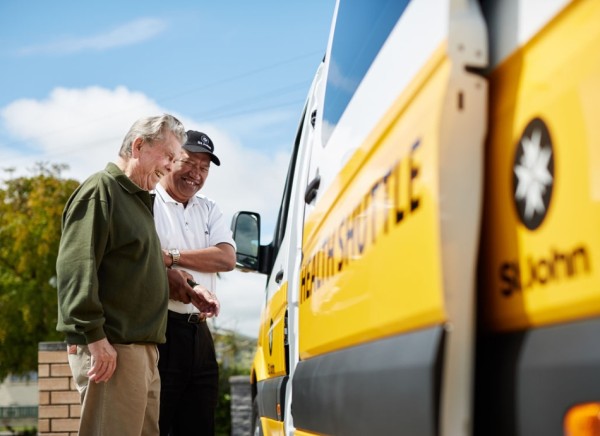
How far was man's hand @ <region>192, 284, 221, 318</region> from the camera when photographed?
3.81 meters

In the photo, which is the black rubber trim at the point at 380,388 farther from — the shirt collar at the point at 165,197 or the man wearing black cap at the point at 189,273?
the shirt collar at the point at 165,197

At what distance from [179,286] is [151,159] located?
73 centimetres

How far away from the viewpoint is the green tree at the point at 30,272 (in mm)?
Answer: 26516

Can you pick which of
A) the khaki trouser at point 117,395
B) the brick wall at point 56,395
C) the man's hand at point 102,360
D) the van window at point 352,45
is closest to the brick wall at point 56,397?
the brick wall at point 56,395

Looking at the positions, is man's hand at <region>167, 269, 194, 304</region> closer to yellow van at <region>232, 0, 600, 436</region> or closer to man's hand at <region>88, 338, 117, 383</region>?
man's hand at <region>88, 338, 117, 383</region>

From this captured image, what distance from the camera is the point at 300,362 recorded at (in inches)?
101

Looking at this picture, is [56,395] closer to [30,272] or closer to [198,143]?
[198,143]

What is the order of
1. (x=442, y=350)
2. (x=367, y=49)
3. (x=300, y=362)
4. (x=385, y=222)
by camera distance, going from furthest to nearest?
(x=300, y=362) < (x=367, y=49) < (x=385, y=222) < (x=442, y=350)

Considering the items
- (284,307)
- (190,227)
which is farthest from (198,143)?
(284,307)

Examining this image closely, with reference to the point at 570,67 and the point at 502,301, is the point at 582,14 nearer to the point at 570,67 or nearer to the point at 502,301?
the point at 570,67

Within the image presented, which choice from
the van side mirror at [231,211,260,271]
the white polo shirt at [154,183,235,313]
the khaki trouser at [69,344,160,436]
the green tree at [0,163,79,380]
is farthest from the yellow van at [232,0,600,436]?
the green tree at [0,163,79,380]

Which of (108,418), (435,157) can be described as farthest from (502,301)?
(108,418)

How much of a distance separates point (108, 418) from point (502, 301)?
2039 millimetres

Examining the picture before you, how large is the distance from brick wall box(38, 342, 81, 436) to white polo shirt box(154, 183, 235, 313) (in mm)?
2859
